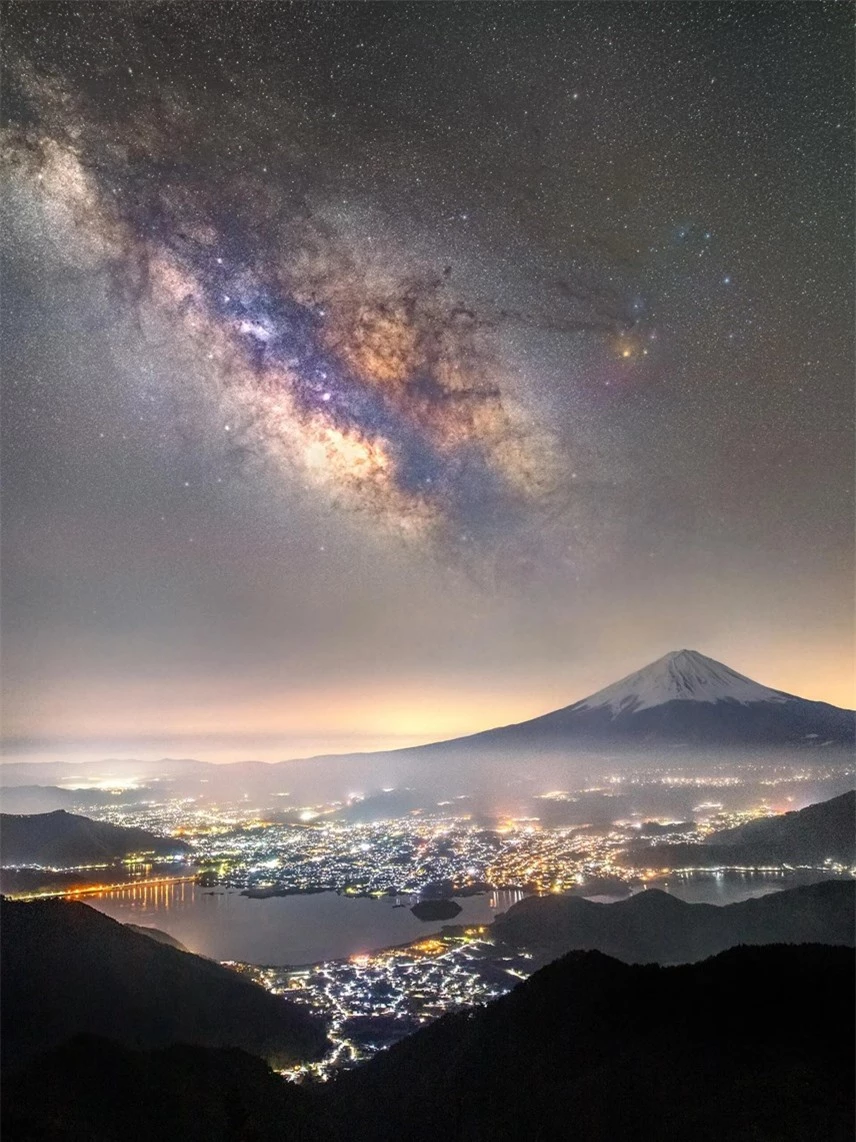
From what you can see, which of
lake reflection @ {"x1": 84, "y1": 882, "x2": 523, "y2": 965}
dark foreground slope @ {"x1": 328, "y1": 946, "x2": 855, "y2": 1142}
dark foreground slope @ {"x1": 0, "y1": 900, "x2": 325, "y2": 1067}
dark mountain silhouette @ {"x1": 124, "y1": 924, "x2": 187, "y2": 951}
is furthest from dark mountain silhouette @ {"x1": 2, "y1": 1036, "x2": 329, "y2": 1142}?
lake reflection @ {"x1": 84, "y1": 882, "x2": 523, "y2": 965}

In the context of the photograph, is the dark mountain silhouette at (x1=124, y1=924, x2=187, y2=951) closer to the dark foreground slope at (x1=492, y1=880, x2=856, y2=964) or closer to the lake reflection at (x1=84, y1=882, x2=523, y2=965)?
the lake reflection at (x1=84, y1=882, x2=523, y2=965)

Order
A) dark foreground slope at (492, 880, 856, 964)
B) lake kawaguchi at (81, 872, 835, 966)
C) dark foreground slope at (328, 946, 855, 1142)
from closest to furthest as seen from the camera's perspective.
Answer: dark foreground slope at (328, 946, 855, 1142) → dark foreground slope at (492, 880, 856, 964) → lake kawaguchi at (81, 872, 835, 966)

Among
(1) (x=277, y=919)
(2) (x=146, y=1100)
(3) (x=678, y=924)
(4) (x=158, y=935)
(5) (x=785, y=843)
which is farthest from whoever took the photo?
(5) (x=785, y=843)

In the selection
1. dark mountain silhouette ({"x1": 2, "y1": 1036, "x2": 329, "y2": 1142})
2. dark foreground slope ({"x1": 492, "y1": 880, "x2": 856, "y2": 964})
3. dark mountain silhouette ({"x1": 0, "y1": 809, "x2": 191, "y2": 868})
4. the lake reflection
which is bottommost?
the lake reflection

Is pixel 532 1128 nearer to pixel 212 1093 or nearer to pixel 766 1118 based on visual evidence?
pixel 766 1118

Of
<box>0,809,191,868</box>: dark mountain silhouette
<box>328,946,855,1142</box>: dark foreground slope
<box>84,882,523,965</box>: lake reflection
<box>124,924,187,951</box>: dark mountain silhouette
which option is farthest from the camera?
<box>0,809,191,868</box>: dark mountain silhouette

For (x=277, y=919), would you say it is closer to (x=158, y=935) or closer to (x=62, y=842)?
(x=158, y=935)

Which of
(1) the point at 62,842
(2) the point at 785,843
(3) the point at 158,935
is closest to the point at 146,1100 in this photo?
(3) the point at 158,935
